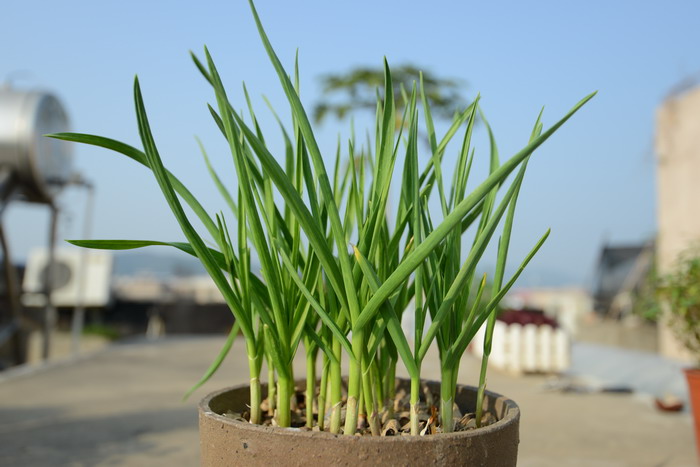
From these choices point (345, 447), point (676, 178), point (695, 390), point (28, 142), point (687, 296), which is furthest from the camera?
point (676, 178)

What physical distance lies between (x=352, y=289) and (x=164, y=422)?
2672 millimetres

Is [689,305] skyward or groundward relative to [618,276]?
groundward

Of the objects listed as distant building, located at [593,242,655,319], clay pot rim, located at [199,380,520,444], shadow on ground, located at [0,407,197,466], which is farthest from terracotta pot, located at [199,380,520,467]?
distant building, located at [593,242,655,319]

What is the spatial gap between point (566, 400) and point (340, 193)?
330 centimetres

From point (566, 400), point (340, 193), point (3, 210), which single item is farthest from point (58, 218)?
point (340, 193)

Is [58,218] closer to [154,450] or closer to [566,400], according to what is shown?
[154,450]

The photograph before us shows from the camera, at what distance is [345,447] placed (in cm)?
83

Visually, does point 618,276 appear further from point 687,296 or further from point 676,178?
point 687,296

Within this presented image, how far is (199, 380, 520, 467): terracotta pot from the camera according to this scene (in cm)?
83

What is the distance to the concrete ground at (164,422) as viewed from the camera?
2.61m

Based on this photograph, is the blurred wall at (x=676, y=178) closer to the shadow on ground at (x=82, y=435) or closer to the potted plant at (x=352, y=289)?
the shadow on ground at (x=82, y=435)

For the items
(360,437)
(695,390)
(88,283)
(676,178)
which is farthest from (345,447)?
(88,283)

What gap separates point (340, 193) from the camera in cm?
135

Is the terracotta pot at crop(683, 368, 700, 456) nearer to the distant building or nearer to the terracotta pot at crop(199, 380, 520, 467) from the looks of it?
the terracotta pot at crop(199, 380, 520, 467)
